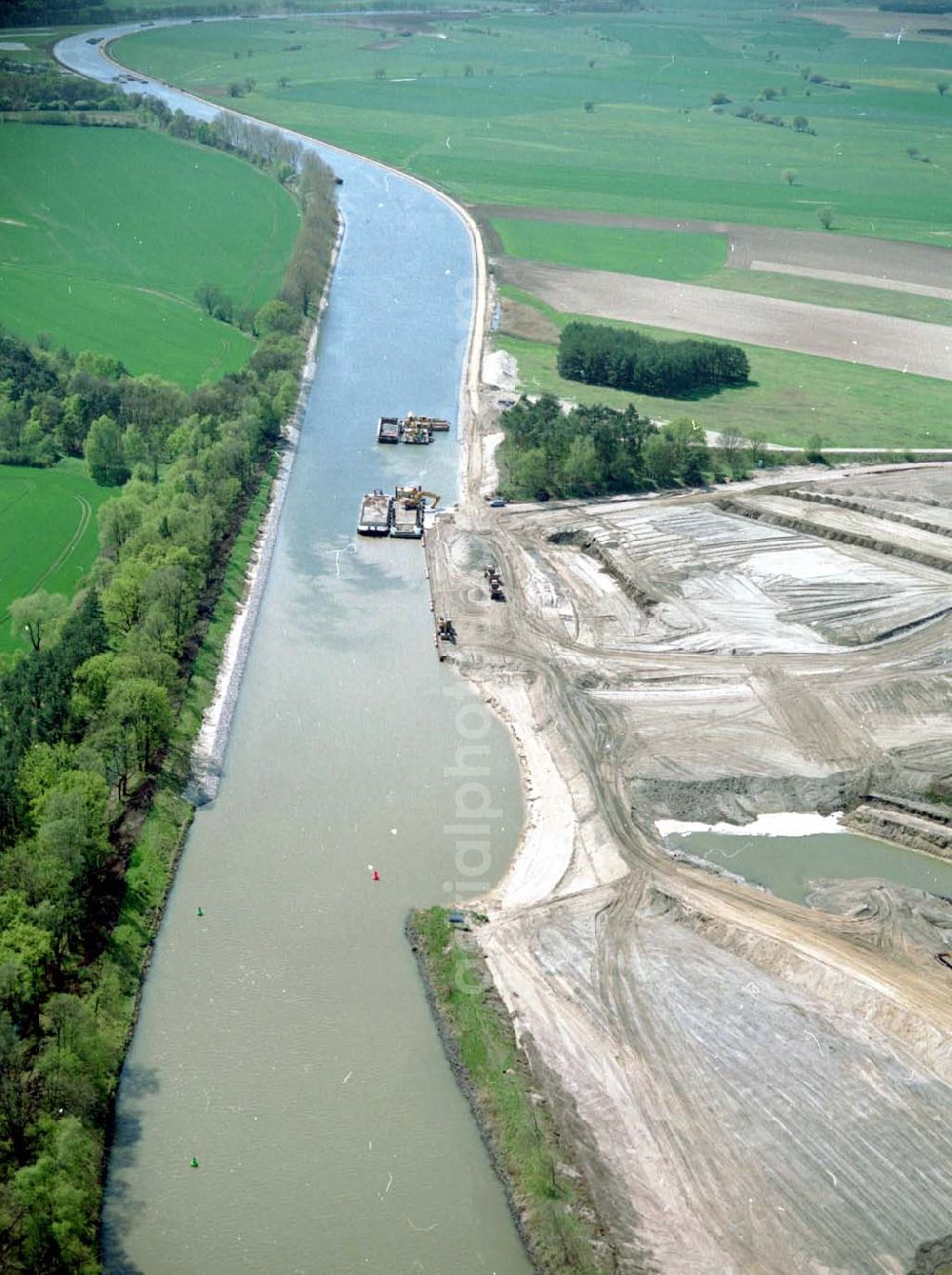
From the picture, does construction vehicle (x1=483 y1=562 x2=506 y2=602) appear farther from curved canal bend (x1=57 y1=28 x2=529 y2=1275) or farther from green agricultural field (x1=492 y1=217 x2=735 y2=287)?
green agricultural field (x1=492 y1=217 x2=735 y2=287)

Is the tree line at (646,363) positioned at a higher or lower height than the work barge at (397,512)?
higher

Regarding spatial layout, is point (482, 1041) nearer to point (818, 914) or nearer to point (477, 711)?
point (818, 914)

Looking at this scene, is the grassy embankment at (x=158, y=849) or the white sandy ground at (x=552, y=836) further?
the white sandy ground at (x=552, y=836)

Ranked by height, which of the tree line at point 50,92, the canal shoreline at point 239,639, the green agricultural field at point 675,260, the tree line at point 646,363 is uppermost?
the tree line at point 50,92

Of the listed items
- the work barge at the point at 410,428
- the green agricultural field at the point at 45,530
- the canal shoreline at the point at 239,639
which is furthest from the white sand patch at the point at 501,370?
the green agricultural field at the point at 45,530

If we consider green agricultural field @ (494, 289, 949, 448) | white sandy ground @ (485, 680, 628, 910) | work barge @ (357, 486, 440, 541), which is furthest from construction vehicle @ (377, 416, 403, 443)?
white sandy ground @ (485, 680, 628, 910)

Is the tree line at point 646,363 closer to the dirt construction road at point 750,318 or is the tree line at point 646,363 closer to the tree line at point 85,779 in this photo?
the dirt construction road at point 750,318
